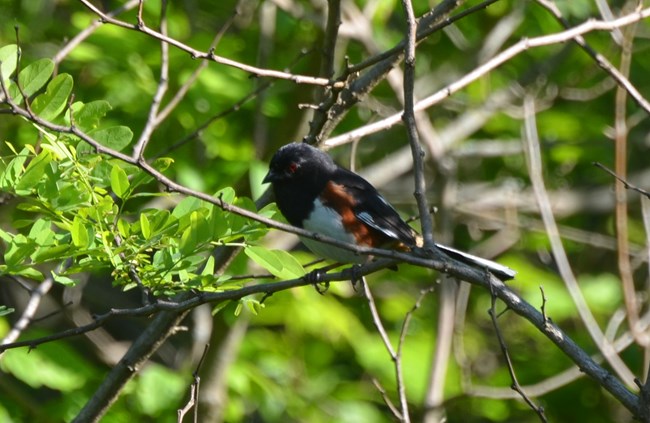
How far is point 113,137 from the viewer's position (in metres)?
2.95

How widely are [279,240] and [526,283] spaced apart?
1.77 m

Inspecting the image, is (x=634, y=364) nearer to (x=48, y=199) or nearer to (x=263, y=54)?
(x=263, y=54)

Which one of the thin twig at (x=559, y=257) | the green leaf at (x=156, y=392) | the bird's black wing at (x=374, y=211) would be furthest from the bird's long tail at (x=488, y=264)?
the green leaf at (x=156, y=392)

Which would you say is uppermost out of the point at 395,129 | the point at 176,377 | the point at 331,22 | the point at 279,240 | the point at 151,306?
the point at 395,129

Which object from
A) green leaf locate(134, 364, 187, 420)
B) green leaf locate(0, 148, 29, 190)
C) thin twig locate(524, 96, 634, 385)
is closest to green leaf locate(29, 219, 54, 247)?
green leaf locate(0, 148, 29, 190)

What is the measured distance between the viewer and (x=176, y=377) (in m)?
5.40

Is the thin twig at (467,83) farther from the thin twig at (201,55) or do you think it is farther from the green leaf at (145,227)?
the green leaf at (145,227)

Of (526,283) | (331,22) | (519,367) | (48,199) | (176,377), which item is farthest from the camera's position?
(519,367)

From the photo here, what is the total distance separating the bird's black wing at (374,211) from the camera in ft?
13.3

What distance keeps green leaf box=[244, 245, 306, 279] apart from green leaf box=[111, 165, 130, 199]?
1.34ft

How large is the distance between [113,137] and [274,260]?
647mm

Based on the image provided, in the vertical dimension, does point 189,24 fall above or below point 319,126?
above

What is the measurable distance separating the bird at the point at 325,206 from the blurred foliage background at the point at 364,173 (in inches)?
19.1

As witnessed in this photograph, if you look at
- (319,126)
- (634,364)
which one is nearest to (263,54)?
(319,126)
